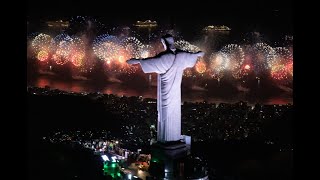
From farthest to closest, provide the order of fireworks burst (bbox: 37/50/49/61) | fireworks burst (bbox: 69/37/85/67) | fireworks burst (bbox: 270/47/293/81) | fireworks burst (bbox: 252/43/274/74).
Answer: fireworks burst (bbox: 37/50/49/61)
fireworks burst (bbox: 69/37/85/67)
fireworks burst (bbox: 252/43/274/74)
fireworks burst (bbox: 270/47/293/81)

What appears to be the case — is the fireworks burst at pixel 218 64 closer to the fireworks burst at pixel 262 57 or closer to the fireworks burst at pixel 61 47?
the fireworks burst at pixel 262 57

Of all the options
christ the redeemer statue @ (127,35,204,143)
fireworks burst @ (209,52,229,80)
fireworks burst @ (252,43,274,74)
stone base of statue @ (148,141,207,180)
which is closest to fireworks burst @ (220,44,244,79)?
fireworks burst @ (209,52,229,80)

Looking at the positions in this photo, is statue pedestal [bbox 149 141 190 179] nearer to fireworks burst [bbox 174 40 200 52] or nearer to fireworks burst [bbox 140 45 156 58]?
fireworks burst [bbox 174 40 200 52]

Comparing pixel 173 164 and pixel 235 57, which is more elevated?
pixel 235 57

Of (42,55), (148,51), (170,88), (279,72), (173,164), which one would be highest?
(148,51)

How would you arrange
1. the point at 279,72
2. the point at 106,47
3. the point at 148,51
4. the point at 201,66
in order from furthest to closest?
the point at 106,47 < the point at 148,51 < the point at 201,66 < the point at 279,72

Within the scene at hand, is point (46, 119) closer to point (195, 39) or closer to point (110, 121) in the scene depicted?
point (110, 121)

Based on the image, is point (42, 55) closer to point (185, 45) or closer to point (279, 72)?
point (185, 45)

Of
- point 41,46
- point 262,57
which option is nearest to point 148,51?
point 262,57

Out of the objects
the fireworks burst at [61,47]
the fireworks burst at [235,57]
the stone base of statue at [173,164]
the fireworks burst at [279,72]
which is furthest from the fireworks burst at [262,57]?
the stone base of statue at [173,164]
